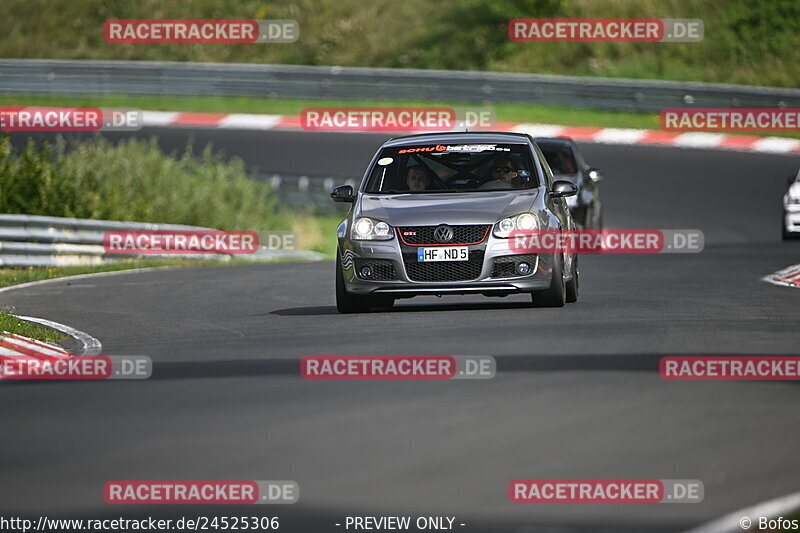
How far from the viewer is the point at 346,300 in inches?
553

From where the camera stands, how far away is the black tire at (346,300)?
14.0 metres

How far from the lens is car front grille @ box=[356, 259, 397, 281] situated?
13523 mm

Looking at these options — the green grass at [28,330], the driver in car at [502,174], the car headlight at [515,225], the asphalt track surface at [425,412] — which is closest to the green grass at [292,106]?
the asphalt track surface at [425,412]

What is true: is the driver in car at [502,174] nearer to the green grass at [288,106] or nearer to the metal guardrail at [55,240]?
the metal guardrail at [55,240]

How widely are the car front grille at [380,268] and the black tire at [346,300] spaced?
305 millimetres

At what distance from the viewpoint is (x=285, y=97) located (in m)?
39.0

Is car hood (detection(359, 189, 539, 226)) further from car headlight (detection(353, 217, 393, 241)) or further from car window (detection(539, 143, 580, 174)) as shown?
car window (detection(539, 143, 580, 174))

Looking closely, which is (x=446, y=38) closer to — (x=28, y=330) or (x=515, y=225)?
(x=515, y=225)

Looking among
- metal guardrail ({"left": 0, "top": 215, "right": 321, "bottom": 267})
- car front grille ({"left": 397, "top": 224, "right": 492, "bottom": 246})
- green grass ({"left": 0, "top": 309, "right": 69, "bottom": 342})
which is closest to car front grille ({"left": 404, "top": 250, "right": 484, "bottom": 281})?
car front grille ({"left": 397, "top": 224, "right": 492, "bottom": 246})

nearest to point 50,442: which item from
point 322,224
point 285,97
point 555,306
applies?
point 555,306

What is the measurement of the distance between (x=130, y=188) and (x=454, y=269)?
547 inches

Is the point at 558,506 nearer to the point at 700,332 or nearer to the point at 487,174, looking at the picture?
the point at 700,332

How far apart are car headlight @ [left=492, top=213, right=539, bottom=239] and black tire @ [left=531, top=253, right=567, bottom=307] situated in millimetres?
334

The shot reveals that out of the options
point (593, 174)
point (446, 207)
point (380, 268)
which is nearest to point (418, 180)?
point (446, 207)
